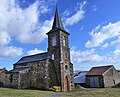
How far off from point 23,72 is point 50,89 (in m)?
6.48

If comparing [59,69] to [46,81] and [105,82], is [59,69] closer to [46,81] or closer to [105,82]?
[46,81]

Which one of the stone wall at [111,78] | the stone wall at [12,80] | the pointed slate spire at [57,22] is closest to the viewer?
the stone wall at [12,80]

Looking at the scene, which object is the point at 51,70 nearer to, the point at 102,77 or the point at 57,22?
the point at 57,22

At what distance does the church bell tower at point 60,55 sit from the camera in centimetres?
2997

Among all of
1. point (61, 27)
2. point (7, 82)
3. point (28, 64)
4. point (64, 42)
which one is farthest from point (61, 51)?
point (7, 82)

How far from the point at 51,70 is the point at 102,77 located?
14.4 m

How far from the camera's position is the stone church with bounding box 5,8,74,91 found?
1184 inches

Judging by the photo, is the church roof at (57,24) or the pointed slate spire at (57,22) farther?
the pointed slate spire at (57,22)

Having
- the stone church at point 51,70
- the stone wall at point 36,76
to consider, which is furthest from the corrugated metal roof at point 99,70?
the stone wall at point 36,76

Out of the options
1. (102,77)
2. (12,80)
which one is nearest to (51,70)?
(12,80)

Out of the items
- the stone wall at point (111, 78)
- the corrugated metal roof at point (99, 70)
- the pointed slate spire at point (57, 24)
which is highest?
the pointed slate spire at point (57, 24)

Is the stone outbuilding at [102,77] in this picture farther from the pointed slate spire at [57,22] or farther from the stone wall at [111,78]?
the pointed slate spire at [57,22]

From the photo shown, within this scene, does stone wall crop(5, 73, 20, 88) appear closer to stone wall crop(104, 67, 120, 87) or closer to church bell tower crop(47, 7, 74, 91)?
church bell tower crop(47, 7, 74, 91)

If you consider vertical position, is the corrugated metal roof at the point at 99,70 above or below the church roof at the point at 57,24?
below
